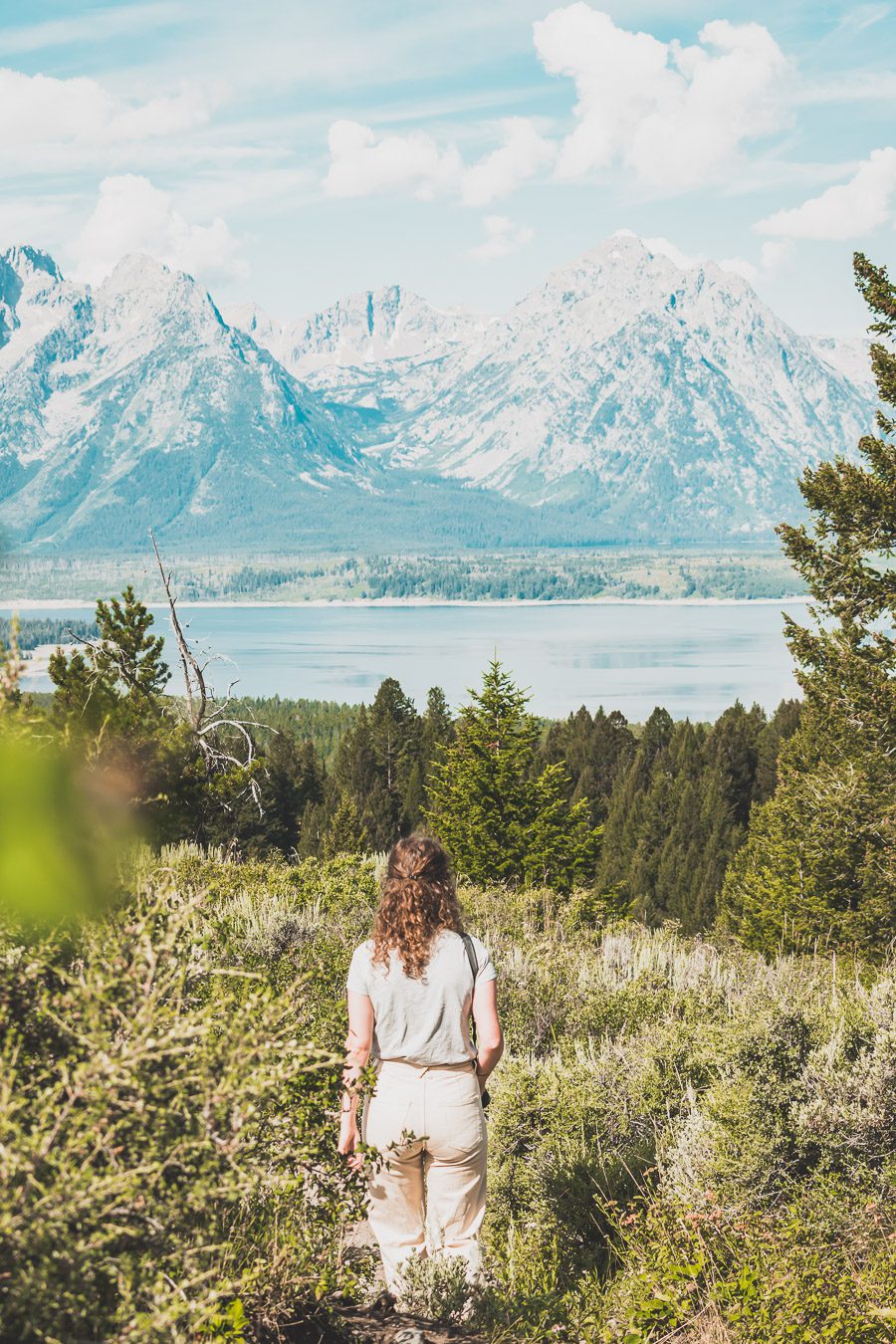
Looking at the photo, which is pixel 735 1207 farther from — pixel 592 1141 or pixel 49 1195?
pixel 49 1195

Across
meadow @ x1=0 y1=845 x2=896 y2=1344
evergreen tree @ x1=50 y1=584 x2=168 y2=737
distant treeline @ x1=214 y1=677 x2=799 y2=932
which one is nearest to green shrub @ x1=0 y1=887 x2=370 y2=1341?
meadow @ x1=0 y1=845 x2=896 y2=1344

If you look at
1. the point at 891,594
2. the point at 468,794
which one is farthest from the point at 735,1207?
the point at 468,794

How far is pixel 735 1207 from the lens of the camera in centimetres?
420

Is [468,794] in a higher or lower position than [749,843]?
higher

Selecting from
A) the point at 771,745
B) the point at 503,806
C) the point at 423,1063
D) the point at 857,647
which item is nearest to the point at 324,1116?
the point at 423,1063

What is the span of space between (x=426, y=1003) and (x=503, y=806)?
22.6 m

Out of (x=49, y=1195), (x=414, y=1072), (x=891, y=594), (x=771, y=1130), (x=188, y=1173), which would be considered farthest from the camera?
(x=891, y=594)

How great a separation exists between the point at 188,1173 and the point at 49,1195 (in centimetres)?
35

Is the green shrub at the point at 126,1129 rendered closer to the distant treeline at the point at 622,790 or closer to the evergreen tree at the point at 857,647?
the evergreen tree at the point at 857,647

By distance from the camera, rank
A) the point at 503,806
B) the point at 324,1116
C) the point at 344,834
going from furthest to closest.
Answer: the point at 344,834 → the point at 503,806 → the point at 324,1116

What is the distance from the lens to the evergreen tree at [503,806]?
26281mm

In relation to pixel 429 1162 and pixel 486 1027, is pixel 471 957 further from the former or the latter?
pixel 429 1162

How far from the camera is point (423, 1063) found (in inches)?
158

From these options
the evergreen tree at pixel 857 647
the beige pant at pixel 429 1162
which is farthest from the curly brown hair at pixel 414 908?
the evergreen tree at pixel 857 647
